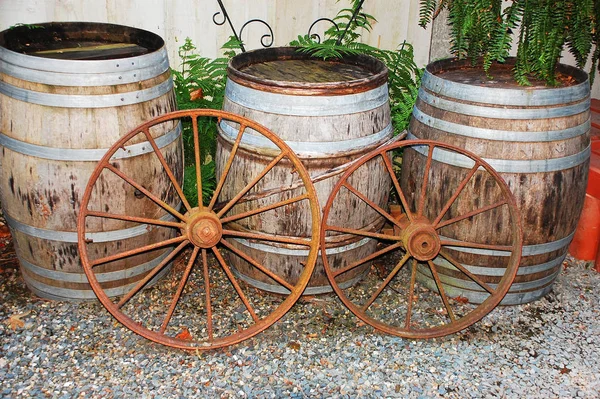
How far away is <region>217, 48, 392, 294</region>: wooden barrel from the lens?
298 cm

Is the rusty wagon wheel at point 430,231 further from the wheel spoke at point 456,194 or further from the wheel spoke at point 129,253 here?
the wheel spoke at point 129,253

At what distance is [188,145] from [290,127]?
138cm

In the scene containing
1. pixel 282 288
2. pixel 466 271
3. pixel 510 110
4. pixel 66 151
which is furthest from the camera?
pixel 282 288

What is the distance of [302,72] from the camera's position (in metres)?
3.45

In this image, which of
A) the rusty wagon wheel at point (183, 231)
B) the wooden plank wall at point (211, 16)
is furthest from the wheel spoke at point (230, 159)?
the wooden plank wall at point (211, 16)

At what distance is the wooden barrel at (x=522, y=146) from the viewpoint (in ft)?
10.1

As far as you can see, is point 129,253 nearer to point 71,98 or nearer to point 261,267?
point 261,267

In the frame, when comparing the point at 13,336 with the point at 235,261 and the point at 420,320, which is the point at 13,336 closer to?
the point at 235,261

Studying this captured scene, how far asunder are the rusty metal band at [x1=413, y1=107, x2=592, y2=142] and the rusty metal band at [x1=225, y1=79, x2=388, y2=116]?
0.39 metres

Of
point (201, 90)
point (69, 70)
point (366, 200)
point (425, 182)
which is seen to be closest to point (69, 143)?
point (69, 70)

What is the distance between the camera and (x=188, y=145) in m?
4.20

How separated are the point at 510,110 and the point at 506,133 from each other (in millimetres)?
111

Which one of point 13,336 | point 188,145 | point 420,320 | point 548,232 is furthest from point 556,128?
point 13,336

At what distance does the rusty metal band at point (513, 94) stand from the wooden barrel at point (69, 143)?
4.71 feet
